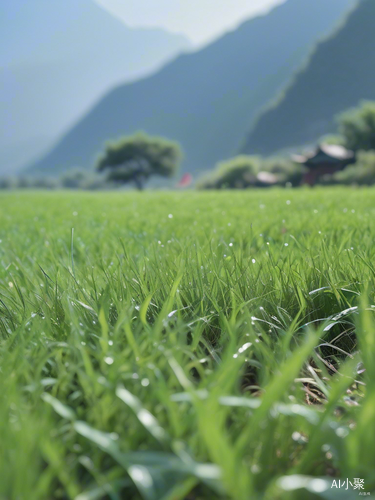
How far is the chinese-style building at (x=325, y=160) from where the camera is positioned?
4891cm

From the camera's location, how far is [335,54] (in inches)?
4911

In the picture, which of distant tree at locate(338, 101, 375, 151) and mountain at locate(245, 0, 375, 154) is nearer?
distant tree at locate(338, 101, 375, 151)

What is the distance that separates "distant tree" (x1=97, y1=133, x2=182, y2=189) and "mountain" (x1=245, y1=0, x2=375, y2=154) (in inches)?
2825

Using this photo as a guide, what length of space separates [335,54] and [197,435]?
466 feet

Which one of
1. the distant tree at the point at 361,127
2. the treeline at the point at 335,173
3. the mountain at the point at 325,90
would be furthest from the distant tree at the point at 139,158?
the mountain at the point at 325,90

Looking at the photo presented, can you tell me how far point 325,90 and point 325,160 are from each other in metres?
91.1

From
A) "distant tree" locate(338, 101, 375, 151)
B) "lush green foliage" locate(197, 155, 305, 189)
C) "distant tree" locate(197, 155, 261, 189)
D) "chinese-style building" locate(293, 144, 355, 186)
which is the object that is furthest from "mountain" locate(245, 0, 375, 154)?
"distant tree" locate(338, 101, 375, 151)

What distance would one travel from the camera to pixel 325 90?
422 ft

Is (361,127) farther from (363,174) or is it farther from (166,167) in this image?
(166,167)

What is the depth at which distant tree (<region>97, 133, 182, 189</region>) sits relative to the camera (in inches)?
2419

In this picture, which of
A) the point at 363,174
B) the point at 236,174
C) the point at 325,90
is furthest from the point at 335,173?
the point at 325,90

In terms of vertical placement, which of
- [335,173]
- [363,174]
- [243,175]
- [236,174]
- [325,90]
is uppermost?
[325,90]

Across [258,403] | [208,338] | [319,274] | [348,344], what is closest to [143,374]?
[258,403]

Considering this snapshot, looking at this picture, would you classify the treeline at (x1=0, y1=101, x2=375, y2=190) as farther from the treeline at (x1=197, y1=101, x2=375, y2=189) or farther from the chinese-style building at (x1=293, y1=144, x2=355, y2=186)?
Answer: the chinese-style building at (x1=293, y1=144, x2=355, y2=186)
